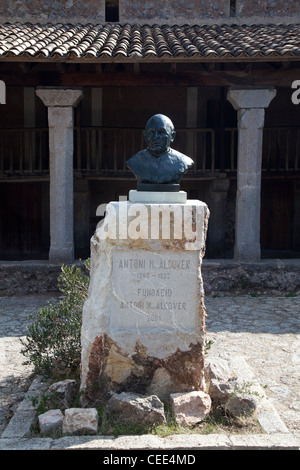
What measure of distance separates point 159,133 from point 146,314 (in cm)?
147

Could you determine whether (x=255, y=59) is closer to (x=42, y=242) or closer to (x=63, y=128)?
(x=63, y=128)

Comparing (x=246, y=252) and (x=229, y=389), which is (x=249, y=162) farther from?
(x=229, y=389)

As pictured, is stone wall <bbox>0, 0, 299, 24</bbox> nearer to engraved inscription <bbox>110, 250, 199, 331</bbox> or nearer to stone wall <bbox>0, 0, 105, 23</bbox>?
stone wall <bbox>0, 0, 105, 23</bbox>

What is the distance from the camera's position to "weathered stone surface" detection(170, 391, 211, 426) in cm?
351

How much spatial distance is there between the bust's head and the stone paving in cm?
217

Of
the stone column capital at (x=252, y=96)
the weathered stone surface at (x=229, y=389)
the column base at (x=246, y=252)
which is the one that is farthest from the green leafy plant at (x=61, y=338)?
the stone column capital at (x=252, y=96)

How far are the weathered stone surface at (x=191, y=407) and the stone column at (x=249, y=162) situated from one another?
5.04 metres

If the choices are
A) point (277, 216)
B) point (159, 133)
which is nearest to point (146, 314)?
point (159, 133)

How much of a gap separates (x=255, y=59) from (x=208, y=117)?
4.27m

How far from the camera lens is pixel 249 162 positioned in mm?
8398

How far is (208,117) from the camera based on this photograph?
11.9 metres

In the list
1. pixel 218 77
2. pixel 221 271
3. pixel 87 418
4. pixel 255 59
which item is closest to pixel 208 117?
pixel 218 77
